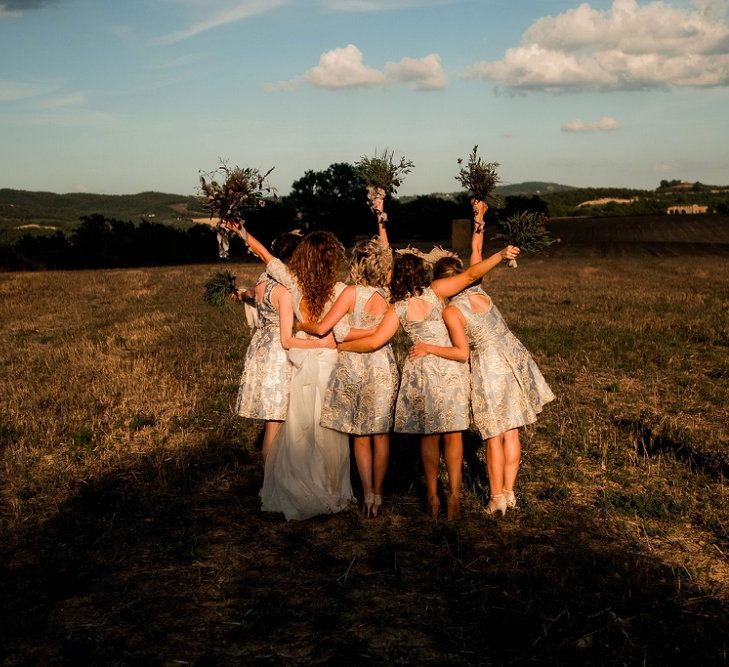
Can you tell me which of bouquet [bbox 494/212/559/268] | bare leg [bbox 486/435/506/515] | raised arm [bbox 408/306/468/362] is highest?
bouquet [bbox 494/212/559/268]

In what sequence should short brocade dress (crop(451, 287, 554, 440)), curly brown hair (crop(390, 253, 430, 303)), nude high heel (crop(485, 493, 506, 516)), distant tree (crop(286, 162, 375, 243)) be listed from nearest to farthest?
1. curly brown hair (crop(390, 253, 430, 303))
2. short brocade dress (crop(451, 287, 554, 440))
3. nude high heel (crop(485, 493, 506, 516))
4. distant tree (crop(286, 162, 375, 243))

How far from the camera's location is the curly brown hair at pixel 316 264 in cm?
609

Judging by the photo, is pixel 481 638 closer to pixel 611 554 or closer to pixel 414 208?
pixel 611 554

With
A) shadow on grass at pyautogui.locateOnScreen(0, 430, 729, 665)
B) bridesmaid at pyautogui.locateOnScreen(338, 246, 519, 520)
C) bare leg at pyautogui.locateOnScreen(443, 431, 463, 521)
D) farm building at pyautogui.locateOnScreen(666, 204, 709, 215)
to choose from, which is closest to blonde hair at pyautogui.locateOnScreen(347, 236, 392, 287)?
bridesmaid at pyautogui.locateOnScreen(338, 246, 519, 520)

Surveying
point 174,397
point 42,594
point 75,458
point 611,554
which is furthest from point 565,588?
point 174,397

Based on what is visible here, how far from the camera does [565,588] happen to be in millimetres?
4934

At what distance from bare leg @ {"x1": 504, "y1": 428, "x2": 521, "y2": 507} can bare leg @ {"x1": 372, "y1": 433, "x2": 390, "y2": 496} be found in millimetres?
1125

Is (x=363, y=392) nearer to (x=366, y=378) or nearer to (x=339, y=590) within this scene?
(x=366, y=378)

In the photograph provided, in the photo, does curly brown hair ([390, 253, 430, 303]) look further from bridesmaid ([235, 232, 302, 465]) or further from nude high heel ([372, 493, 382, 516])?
nude high heel ([372, 493, 382, 516])

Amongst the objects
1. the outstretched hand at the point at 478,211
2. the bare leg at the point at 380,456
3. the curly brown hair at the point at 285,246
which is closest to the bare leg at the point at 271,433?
the bare leg at the point at 380,456

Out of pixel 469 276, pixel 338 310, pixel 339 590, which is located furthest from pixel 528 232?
pixel 339 590

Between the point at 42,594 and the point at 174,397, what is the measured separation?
5.66 metres

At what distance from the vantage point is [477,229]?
6.33 metres

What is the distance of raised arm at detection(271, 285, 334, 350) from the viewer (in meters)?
6.29
